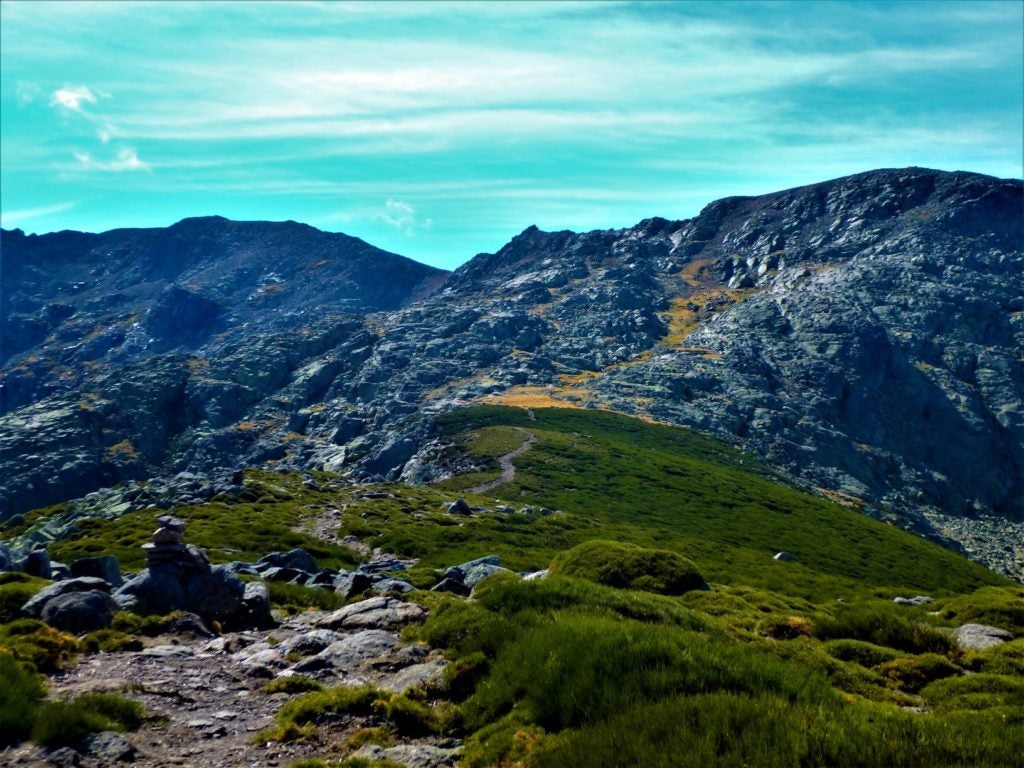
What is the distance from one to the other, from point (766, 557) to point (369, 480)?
87.5m

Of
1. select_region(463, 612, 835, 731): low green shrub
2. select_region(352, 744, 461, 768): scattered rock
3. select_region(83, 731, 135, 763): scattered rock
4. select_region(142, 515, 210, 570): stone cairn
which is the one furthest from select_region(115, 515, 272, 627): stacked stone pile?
select_region(463, 612, 835, 731): low green shrub

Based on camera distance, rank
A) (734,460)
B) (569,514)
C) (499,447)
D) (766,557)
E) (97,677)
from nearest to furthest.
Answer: (97,677) < (766,557) < (569,514) < (499,447) < (734,460)

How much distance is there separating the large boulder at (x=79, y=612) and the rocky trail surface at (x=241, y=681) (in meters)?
2.35

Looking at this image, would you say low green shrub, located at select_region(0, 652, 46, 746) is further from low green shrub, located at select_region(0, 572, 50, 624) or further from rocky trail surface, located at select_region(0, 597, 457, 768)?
low green shrub, located at select_region(0, 572, 50, 624)

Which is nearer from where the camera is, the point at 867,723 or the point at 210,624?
the point at 867,723

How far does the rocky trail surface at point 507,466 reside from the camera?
385 ft

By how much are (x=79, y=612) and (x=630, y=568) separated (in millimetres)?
19109

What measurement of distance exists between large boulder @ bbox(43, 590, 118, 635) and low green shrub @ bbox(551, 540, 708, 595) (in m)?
15.8

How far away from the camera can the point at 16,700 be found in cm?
1176

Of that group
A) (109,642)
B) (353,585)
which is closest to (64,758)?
(109,642)

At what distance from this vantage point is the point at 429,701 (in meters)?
14.7

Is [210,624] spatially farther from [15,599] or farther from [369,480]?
[369,480]

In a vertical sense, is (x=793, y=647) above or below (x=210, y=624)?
above

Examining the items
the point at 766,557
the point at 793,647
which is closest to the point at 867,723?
the point at 793,647
